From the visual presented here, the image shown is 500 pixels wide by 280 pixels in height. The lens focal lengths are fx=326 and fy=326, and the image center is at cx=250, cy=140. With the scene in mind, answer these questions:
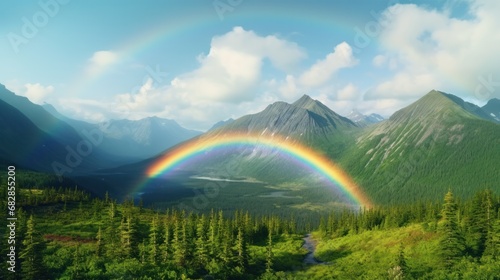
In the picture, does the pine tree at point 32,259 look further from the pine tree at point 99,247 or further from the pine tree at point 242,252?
the pine tree at point 242,252

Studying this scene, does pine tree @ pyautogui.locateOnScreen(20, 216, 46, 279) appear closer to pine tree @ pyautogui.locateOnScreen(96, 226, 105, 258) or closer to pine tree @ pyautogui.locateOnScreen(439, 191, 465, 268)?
pine tree @ pyautogui.locateOnScreen(96, 226, 105, 258)

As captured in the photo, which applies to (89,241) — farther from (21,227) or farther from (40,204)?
(40,204)

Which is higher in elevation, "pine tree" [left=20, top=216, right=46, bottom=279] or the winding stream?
"pine tree" [left=20, top=216, right=46, bottom=279]

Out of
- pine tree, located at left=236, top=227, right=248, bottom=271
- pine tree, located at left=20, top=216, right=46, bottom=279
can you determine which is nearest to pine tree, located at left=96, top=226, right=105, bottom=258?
pine tree, located at left=20, top=216, right=46, bottom=279

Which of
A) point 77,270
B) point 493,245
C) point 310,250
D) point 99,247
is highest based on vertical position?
point 493,245

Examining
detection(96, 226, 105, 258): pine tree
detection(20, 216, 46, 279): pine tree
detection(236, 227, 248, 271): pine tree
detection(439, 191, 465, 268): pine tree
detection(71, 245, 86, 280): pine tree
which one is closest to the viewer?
detection(20, 216, 46, 279): pine tree

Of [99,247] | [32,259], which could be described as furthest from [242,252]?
[32,259]

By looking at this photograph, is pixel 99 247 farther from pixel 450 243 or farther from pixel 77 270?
pixel 450 243

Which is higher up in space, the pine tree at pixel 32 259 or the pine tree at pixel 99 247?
the pine tree at pixel 32 259

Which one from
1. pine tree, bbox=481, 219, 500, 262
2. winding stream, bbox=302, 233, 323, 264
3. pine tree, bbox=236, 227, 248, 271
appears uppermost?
pine tree, bbox=481, 219, 500, 262

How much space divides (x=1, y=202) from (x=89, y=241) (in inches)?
2209

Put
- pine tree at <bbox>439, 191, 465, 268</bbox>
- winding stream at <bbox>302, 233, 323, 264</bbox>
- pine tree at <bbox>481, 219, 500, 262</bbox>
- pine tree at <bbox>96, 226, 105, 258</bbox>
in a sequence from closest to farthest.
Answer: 1. pine tree at <bbox>481, 219, 500, 262</bbox>
2. pine tree at <bbox>439, 191, 465, 268</bbox>
3. pine tree at <bbox>96, 226, 105, 258</bbox>
4. winding stream at <bbox>302, 233, 323, 264</bbox>

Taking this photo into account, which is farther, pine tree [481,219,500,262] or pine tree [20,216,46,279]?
pine tree [481,219,500,262]

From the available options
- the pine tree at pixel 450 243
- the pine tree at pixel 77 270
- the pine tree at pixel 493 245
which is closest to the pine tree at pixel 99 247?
the pine tree at pixel 77 270
